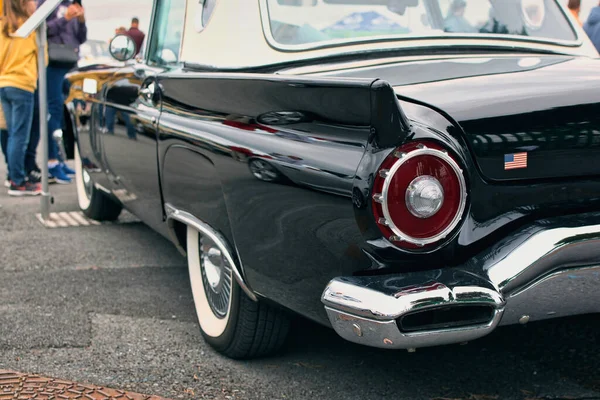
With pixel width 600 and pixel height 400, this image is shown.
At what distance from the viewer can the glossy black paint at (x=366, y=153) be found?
2.16 m

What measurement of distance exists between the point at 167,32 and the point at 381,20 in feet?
4.36

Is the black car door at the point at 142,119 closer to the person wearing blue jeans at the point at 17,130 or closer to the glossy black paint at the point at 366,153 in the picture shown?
the glossy black paint at the point at 366,153

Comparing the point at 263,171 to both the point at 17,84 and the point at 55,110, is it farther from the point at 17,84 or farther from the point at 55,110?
the point at 55,110

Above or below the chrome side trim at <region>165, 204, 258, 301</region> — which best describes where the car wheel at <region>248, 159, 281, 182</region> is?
above

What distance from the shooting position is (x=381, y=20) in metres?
3.24

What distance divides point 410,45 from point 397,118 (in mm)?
1118

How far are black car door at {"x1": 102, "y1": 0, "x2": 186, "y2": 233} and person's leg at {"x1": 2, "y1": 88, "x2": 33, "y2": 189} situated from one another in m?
2.51

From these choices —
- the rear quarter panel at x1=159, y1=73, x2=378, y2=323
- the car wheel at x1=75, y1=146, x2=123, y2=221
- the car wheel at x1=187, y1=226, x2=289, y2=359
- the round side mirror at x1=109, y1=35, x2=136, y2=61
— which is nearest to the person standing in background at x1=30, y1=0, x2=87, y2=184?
the car wheel at x1=75, y1=146, x2=123, y2=221

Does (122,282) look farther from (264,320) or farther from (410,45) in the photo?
(410,45)

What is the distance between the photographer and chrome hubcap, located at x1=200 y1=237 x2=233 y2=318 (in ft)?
10.2

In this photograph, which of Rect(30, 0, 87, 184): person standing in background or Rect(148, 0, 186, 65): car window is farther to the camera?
Rect(30, 0, 87, 184): person standing in background

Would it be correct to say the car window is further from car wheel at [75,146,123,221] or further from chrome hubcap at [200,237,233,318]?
car wheel at [75,146,123,221]

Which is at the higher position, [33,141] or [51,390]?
[51,390]

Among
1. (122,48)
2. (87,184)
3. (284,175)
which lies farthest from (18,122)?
(284,175)
